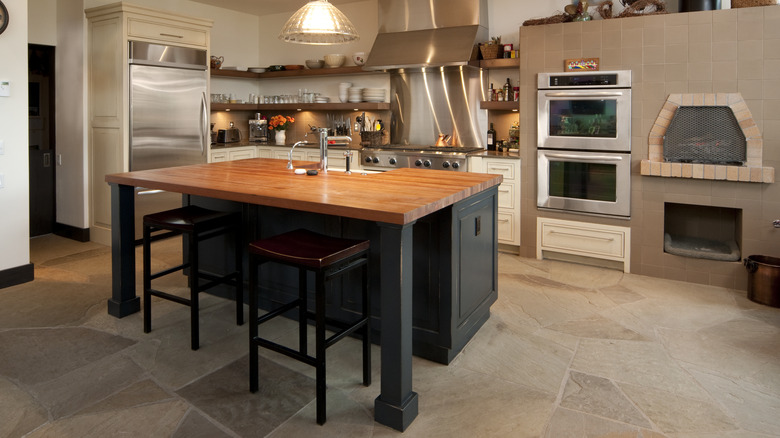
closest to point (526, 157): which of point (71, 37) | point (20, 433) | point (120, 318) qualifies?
point (120, 318)

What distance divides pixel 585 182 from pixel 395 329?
3.10 m

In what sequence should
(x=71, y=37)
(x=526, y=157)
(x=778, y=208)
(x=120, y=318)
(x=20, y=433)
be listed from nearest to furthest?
(x=20, y=433)
(x=120, y=318)
(x=778, y=208)
(x=526, y=157)
(x=71, y=37)

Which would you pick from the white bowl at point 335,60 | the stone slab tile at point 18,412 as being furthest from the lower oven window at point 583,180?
the stone slab tile at point 18,412

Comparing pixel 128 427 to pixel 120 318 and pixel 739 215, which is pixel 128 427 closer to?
pixel 120 318

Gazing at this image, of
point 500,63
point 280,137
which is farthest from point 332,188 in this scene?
point 280,137

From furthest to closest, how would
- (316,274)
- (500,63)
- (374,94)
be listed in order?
(374,94)
(500,63)
(316,274)

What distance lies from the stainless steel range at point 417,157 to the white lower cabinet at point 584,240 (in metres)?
1.00

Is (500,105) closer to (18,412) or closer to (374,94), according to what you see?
(374,94)

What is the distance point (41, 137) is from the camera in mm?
5898

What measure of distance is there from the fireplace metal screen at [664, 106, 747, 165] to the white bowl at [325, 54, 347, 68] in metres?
4.04

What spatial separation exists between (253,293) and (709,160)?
12.2 feet

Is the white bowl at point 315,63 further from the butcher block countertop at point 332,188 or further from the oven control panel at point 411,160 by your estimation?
the butcher block countertop at point 332,188

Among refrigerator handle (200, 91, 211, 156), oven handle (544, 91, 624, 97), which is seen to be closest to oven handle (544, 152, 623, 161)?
oven handle (544, 91, 624, 97)

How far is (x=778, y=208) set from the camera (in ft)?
13.5
